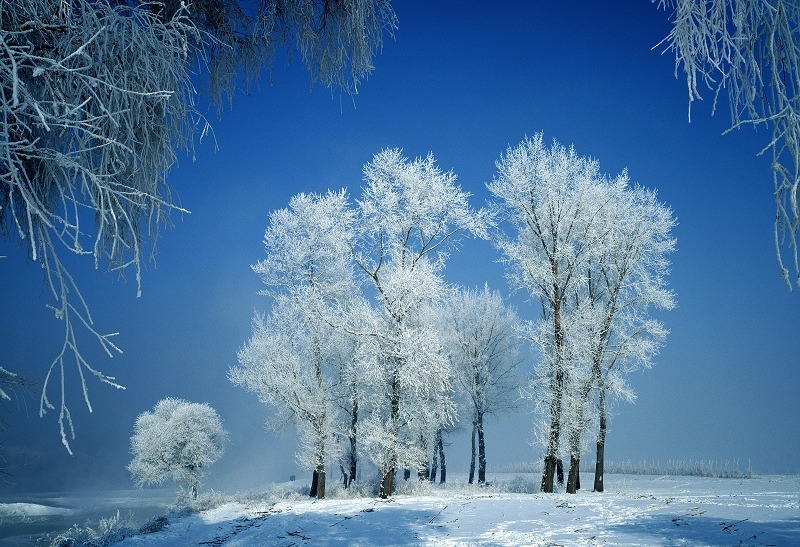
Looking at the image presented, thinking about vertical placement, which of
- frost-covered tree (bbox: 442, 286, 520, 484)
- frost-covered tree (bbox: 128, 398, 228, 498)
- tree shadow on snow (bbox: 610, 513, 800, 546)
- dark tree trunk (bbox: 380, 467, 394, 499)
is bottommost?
frost-covered tree (bbox: 128, 398, 228, 498)

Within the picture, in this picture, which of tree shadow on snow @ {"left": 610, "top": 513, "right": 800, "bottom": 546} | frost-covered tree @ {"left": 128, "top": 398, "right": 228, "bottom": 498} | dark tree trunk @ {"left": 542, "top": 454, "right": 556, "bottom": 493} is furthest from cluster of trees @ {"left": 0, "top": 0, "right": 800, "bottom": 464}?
frost-covered tree @ {"left": 128, "top": 398, "right": 228, "bottom": 498}

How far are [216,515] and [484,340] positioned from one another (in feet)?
50.7

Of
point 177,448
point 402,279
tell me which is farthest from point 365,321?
point 177,448

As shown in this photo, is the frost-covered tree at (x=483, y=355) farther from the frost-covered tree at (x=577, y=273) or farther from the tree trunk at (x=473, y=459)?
the frost-covered tree at (x=577, y=273)

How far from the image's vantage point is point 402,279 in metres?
12.4

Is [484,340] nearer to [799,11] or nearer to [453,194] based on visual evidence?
[453,194]

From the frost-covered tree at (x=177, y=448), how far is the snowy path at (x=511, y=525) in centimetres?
2114

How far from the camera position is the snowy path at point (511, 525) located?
5668mm

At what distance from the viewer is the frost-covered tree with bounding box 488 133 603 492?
44.0 ft

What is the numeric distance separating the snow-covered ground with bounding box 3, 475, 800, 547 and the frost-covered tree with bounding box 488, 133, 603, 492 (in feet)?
13.9

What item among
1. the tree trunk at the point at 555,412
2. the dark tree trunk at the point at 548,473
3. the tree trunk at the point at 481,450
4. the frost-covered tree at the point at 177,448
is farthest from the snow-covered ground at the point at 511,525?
the frost-covered tree at the point at 177,448

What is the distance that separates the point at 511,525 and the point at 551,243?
31.2 ft

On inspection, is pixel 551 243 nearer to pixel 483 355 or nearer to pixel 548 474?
pixel 548 474

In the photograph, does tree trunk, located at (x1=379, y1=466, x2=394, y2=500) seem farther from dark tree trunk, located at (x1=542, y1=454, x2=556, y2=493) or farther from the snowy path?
dark tree trunk, located at (x1=542, y1=454, x2=556, y2=493)
